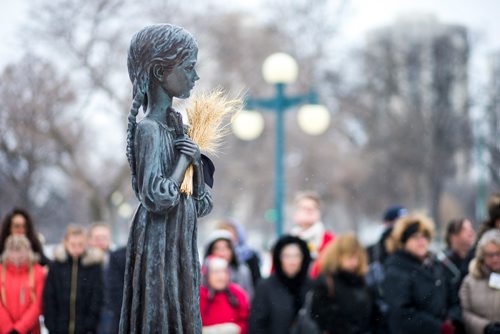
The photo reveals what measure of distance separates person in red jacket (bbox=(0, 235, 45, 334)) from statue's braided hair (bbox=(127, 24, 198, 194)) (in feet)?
12.6

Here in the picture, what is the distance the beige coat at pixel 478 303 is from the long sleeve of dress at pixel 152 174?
4.89 meters

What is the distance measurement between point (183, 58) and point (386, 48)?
138 feet

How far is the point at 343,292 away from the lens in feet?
26.7

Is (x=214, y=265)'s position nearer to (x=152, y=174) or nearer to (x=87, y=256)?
(x=87, y=256)

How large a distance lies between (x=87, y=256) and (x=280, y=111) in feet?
18.5

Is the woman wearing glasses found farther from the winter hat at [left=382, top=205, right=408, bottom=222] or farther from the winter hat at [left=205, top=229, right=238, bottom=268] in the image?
the winter hat at [left=382, top=205, right=408, bottom=222]

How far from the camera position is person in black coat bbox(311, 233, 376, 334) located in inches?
312

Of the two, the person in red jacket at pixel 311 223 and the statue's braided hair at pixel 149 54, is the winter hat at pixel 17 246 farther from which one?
the statue's braided hair at pixel 149 54

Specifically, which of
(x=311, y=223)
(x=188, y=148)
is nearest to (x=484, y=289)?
(x=311, y=223)

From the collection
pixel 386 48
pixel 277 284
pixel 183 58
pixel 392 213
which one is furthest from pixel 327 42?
pixel 183 58

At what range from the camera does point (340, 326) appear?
7965 mm

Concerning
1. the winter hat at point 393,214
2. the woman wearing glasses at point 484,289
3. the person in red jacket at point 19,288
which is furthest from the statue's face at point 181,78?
the winter hat at point 393,214

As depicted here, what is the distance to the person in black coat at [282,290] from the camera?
7973mm

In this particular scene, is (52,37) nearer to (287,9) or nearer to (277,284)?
(287,9)
